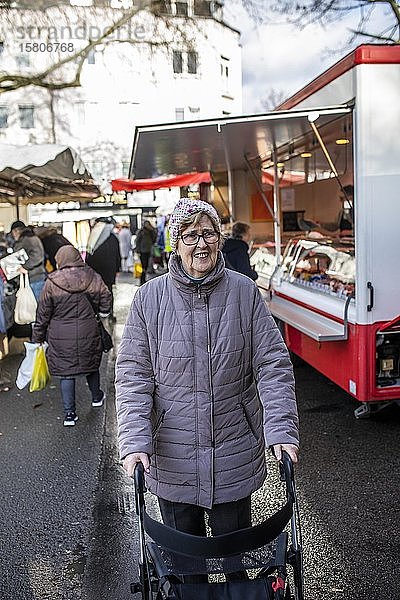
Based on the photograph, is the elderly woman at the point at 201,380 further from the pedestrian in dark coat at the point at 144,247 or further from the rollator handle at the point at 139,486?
the pedestrian in dark coat at the point at 144,247

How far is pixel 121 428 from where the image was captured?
8.80ft

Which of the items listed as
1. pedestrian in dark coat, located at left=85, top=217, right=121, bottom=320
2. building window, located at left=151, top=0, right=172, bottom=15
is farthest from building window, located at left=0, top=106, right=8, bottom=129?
pedestrian in dark coat, located at left=85, top=217, right=121, bottom=320

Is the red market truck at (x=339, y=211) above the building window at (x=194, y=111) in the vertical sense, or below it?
below

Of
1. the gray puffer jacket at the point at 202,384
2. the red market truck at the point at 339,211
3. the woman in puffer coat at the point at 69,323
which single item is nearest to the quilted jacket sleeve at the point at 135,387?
the gray puffer jacket at the point at 202,384

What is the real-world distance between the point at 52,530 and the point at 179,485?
188 cm

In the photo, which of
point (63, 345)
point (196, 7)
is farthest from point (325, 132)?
point (196, 7)

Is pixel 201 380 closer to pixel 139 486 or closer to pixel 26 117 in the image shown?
pixel 139 486

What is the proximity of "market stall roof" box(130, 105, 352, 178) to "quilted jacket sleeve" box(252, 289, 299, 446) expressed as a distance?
3.35 meters

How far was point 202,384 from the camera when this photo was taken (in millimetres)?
2717

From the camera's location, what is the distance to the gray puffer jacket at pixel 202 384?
272cm

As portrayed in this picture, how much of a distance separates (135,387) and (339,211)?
7500 millimetres

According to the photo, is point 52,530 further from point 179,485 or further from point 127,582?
point 179,485

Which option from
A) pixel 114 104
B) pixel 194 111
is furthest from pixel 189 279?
pixel 194 111

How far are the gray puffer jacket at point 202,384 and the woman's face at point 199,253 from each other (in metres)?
0.04
